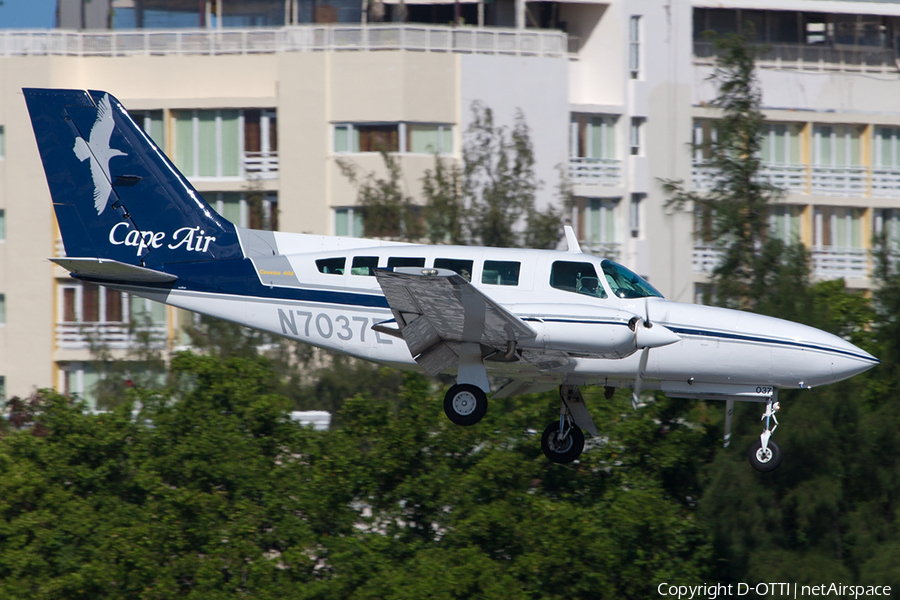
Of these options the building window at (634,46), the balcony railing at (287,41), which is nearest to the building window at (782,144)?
the building window at (634,46)

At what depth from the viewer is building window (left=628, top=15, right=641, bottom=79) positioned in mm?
34125

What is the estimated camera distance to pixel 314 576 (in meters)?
25.2

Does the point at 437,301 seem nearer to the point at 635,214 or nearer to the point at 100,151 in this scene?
the point at 100,151

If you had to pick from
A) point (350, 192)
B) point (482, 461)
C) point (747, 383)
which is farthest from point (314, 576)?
point (747, 383)

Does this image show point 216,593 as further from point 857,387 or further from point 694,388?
point 857,387

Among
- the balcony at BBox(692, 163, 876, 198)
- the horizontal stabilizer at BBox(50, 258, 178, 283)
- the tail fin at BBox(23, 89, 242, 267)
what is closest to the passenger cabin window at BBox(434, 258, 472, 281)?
the tail fin at BBox(23, 89, 242, 267)

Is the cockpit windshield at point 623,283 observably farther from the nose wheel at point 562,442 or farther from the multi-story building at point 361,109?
the multi-story building at point 361,109

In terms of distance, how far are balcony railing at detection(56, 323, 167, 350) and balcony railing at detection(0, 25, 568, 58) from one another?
311 inches

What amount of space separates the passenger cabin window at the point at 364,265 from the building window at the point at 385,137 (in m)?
16.0

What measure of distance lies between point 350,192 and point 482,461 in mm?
9476

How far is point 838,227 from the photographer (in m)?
37.2

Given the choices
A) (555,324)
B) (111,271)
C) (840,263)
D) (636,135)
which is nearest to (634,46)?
(636,135)

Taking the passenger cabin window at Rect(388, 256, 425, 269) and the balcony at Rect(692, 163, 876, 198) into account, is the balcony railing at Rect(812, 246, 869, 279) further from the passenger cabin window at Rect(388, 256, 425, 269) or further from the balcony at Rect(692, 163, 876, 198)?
the passenger cabin window at Rect(388, 256, 425, 269)

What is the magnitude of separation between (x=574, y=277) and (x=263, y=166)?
1871 centimetres
